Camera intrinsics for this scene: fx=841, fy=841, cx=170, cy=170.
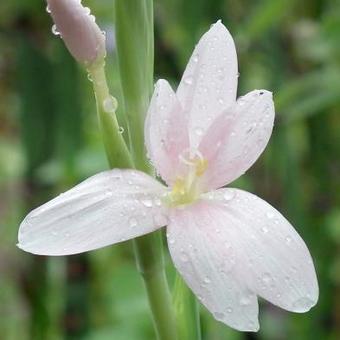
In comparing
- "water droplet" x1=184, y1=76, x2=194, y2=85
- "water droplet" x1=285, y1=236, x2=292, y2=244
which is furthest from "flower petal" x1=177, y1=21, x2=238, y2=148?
"water droplet" x1=285, y1=236, x2=292, y2=244

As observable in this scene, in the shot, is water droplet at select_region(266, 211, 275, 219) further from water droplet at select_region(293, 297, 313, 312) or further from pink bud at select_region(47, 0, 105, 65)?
pink bud at select_region(47, 0, 105, 65)

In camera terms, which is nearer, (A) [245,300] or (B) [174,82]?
(A) [245,300]

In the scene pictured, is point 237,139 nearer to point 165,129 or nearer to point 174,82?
point 165,129

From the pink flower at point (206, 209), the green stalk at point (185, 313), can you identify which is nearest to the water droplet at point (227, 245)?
the pink flower at point (206, 209)

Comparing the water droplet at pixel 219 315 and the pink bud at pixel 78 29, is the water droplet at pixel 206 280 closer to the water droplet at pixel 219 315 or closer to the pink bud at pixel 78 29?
the water droplet at pixel 219 315

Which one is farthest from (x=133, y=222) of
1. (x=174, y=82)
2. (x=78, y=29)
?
(x=174, y=82)

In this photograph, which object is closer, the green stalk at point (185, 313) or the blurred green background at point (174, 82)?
the green stalk at point (185, 313)
